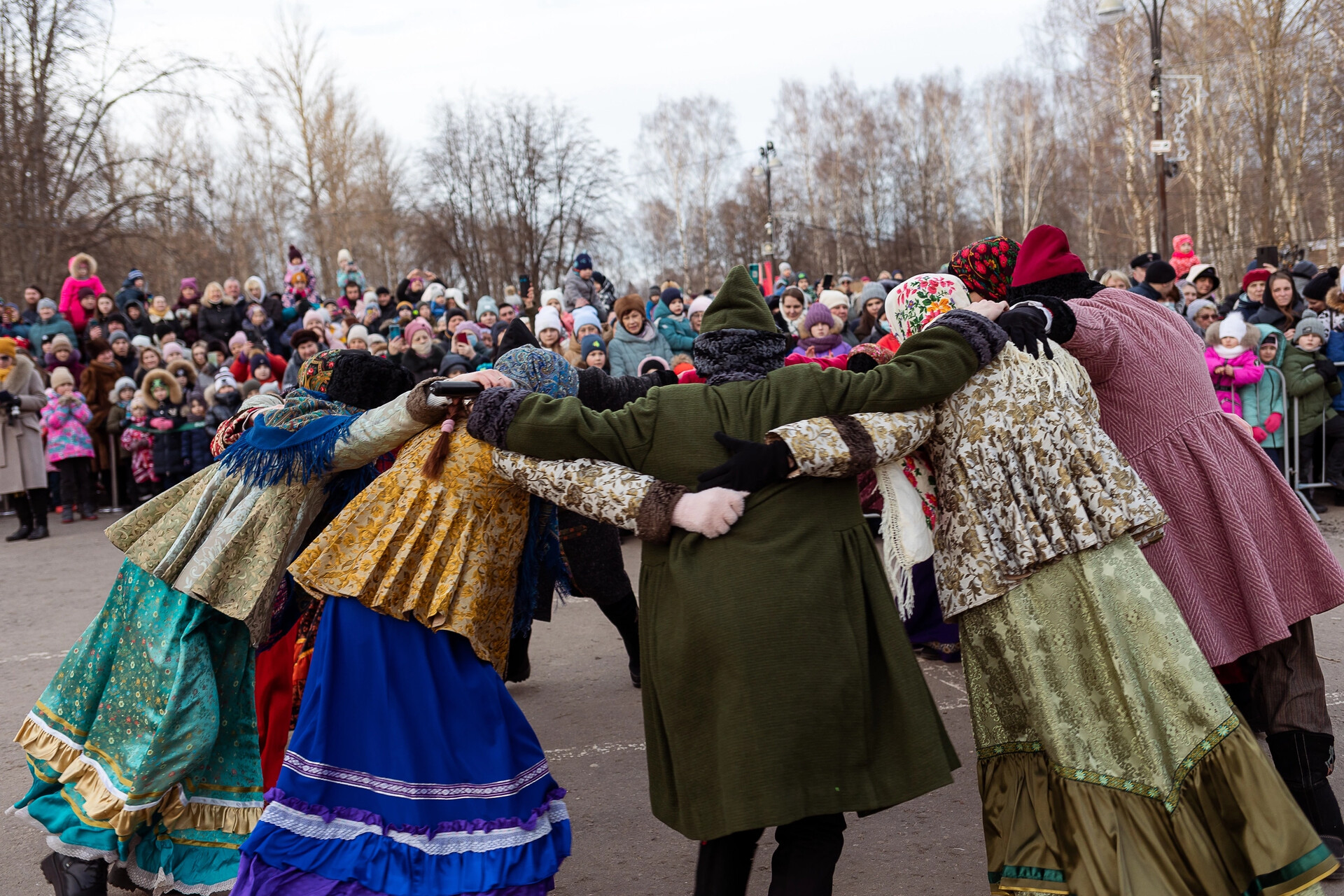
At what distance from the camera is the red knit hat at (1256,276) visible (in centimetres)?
995

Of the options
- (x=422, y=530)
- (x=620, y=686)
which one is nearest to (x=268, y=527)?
(x=422, y=530)

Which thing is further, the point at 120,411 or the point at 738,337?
the point at 120,411

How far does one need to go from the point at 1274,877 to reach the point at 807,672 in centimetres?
123

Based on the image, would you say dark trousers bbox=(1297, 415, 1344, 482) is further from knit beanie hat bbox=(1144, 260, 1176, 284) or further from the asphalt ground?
knit beanie hat bbox=(1144, 260, 1176, 284)

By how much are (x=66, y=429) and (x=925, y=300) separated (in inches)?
429

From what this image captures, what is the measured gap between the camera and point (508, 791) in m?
2.90

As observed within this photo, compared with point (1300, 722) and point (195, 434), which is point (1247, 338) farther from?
point (195, 434)

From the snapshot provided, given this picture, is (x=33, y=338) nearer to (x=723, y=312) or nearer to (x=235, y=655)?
(x=235, y=655)

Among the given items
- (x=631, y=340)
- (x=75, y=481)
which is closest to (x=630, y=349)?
(x=631, y=340)

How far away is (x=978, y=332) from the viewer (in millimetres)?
2729

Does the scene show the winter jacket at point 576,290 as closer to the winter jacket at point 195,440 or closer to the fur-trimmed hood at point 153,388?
the winter jacket at point 195,440

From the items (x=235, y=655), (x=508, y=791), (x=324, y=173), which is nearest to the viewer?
(x=508, y=791)

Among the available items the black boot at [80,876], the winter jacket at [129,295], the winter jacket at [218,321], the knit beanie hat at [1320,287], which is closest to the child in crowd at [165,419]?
the winter jacket at [218,321]

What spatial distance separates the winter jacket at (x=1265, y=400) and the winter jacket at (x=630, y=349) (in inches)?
193
